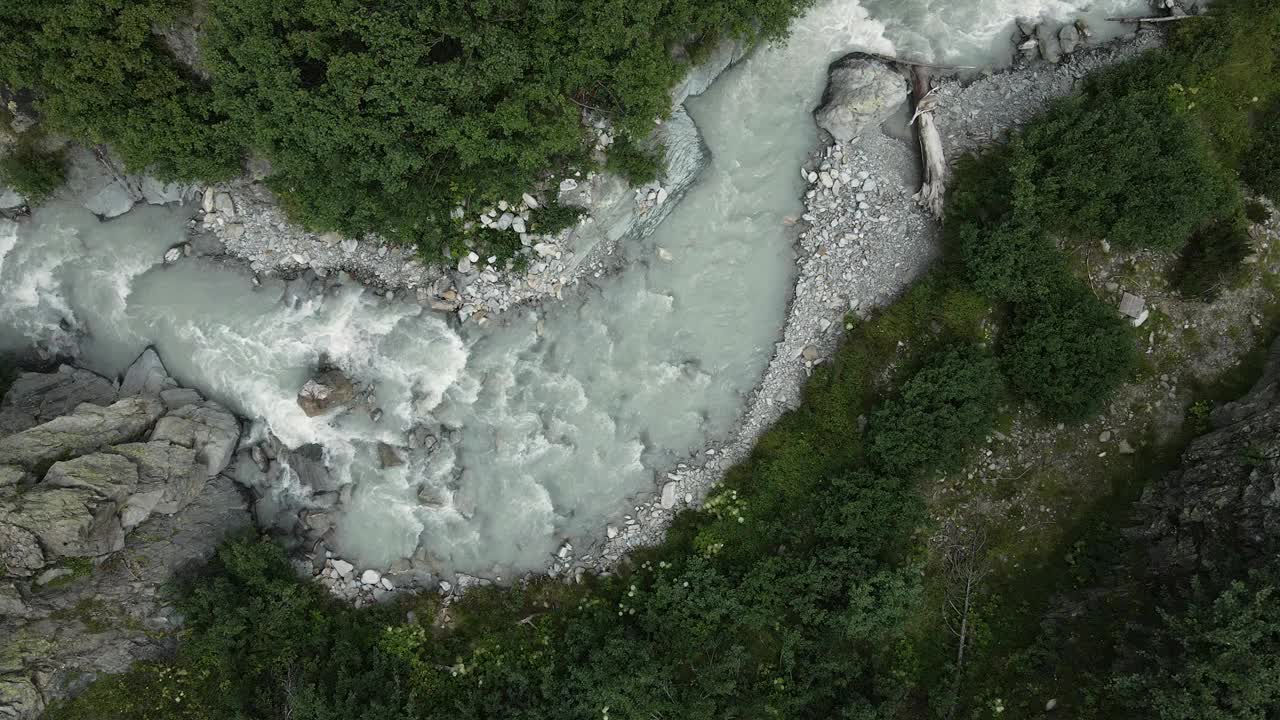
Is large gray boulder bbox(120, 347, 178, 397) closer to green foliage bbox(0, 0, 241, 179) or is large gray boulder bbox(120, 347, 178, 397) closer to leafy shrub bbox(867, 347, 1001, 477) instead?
green foliage bbox(0, 0, 241, 179)

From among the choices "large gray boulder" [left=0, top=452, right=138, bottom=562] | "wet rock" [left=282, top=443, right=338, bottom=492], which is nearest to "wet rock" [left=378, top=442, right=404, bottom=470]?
"wet rock" [left=282, top=443, right=338, bottom=492]

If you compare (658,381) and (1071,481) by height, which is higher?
(658,381)

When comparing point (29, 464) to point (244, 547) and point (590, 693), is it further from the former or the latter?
point (590, 693)

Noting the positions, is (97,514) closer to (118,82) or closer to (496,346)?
(118,82)

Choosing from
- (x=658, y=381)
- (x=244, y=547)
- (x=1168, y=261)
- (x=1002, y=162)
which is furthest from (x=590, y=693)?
(x=1168, y=261)

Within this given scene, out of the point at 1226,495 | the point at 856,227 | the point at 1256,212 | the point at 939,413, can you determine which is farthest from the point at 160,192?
the point at 1256,212

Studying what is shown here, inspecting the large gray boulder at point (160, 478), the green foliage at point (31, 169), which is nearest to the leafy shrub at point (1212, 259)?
the large gray boulder at point (160, 478)
